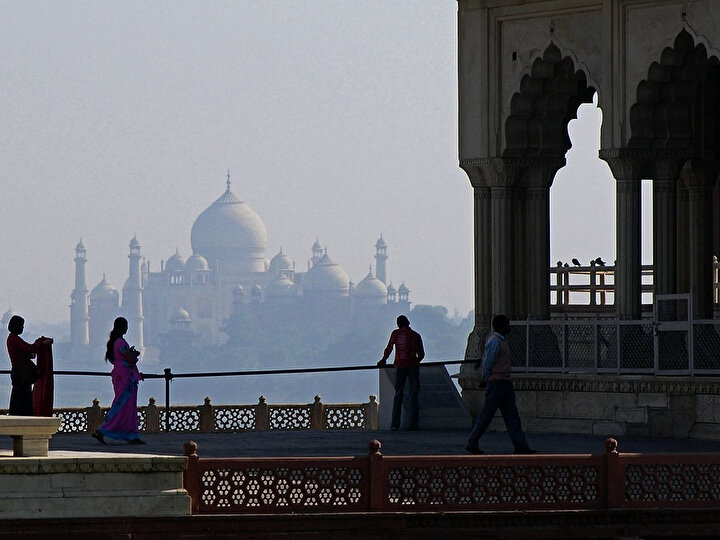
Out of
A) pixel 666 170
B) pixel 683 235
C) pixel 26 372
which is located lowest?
pixel 26 372

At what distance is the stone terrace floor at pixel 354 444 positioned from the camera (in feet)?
55.6

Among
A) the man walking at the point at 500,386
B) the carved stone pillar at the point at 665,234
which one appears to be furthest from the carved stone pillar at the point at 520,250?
the man walking at the point at 500,386

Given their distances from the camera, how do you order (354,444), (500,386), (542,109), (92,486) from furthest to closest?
(542,109), (354,444), (500,386), (92,486)

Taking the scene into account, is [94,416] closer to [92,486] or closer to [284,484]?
[284,484]

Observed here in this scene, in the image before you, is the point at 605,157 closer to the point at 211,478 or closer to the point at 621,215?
the point at 621,215

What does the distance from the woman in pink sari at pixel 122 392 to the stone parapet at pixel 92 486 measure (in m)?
4.47

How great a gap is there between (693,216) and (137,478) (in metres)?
11.4

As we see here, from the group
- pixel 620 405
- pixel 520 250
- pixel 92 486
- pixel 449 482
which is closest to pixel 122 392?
pixel 92 486

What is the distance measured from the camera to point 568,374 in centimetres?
2011

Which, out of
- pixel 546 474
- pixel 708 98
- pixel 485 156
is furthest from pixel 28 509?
pixel 708 98

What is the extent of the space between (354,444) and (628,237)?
391 centimetres

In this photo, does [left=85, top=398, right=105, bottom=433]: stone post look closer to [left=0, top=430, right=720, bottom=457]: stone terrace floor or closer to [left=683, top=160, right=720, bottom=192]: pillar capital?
[left=0, top=430, right=720, bottom=457]: stone terrace floor

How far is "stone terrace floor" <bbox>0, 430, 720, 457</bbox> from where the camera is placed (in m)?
16.9

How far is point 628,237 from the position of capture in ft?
66.3
